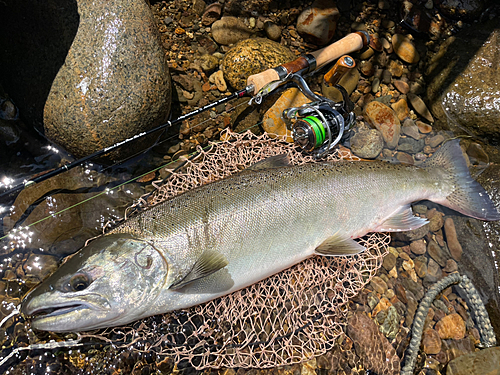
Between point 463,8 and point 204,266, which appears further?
point 463,8

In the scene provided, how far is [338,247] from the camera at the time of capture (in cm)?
316

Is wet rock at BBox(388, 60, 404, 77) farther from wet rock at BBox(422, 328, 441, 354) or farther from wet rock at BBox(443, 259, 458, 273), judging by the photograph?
wet rock at BBox(422, 328, 441, 354)

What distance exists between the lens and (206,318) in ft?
10.8

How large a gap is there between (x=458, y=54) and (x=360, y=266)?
11.0 feet

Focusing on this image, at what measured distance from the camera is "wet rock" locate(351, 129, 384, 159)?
4.20m

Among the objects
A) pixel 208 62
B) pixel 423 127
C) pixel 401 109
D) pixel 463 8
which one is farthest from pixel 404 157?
pixel 208 62

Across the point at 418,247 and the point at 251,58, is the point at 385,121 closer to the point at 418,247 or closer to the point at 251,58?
the point at 418,247

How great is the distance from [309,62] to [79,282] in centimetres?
332

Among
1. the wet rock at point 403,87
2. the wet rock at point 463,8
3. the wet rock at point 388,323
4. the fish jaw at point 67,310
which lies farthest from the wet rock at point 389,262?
the wet rock at point 463,8

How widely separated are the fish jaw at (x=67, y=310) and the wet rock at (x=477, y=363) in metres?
3.60

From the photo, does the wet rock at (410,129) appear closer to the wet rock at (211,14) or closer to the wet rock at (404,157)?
the wet rock at (404,157)

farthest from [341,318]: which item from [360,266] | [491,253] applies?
[491,253]

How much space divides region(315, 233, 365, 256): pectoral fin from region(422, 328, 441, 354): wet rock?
4.73ft

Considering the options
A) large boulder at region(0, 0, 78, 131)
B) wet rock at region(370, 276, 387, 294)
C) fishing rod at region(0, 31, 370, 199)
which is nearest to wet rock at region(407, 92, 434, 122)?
fishing rod at region(0, 31, 370, 199)
